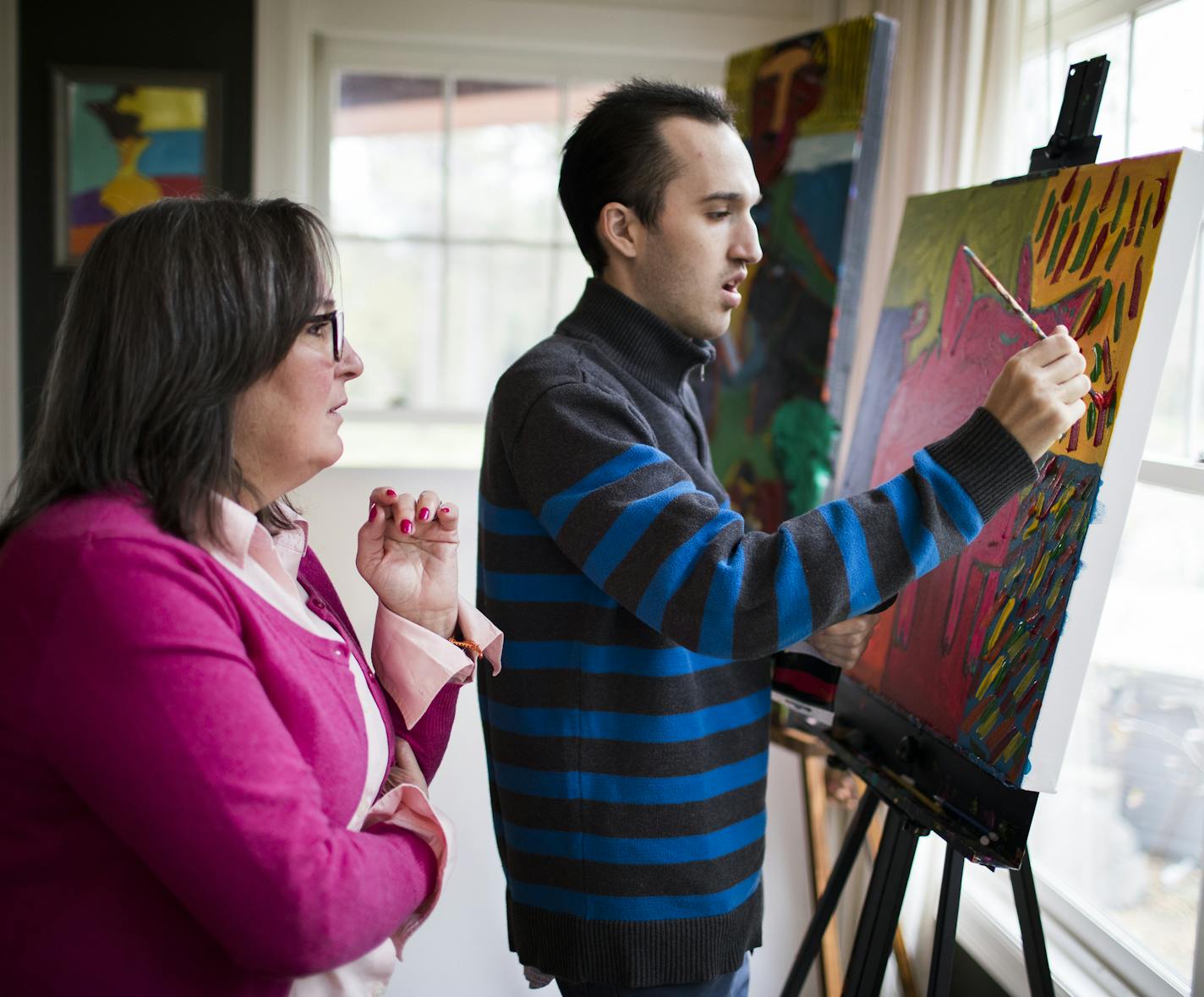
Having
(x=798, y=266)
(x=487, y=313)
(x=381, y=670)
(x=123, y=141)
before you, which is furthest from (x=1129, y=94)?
(x=123, y=141)

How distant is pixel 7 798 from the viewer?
0.81 metres

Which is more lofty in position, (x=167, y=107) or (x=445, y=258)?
(x=167, y=107)

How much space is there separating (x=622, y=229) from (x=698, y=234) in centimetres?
10

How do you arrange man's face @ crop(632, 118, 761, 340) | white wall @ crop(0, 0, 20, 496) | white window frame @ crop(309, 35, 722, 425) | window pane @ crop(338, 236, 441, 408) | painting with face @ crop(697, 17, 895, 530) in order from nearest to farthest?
1. man's face @ crop(632, 118, 761, 340)
2. painting with face @ crop(697, 17, 895, 530)
3. white wall @ crop(0, 0, 20, 496)
4. white window frame @ crop(309, 35, 722, 425)
5. window pane @ crop(338, 236, 441, 408)

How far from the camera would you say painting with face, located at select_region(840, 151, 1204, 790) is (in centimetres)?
109

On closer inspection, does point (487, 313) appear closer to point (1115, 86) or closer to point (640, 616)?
point (1115, 86)

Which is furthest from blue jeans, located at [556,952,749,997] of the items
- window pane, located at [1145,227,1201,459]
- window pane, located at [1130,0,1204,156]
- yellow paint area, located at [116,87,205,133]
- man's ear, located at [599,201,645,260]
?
yellow paint area, located at [116,87,205,133]

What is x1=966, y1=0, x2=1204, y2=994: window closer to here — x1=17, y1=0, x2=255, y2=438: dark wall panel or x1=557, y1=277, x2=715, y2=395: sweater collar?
x1=557, y1=277, x2=715, y2=395: sweater collar

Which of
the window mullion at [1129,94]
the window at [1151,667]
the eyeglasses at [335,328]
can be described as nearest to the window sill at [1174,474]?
the window at [1151,667]

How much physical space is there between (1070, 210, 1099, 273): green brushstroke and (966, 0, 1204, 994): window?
53 centimetres

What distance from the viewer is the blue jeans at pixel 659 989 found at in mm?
1222

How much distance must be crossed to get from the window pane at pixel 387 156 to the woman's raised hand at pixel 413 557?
1996mm

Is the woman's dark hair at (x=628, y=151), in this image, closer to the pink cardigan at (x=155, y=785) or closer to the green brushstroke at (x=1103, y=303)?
the green brushstroke at (x=1103, y=303)

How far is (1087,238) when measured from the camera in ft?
3.92
